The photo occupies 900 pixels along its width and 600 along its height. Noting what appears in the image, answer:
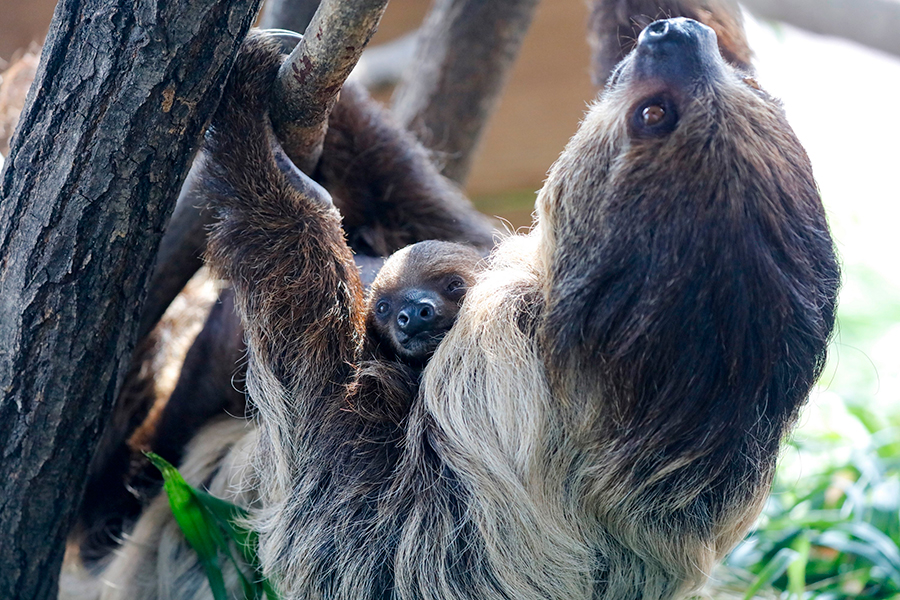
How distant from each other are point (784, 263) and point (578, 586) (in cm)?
95

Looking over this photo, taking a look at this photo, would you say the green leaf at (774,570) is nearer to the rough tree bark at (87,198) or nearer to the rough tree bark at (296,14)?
the rough tree bark at (87,198)

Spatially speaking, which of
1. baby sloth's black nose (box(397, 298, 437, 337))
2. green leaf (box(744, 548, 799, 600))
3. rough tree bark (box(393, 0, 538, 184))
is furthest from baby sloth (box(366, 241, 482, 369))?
green leaf (box(744, 548, 799, 600))

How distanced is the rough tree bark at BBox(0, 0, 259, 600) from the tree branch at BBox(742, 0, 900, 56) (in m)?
1.48

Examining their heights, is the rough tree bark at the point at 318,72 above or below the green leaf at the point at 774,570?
above

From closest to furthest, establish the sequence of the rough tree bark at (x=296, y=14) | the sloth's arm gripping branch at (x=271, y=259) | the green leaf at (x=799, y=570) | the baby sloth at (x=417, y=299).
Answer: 1. the sloth's arm gripping branch at (x=271, y=259)
2. the baby sloth at (x=417, y=299)
3. the green leaf at (x=799, y=570)
4. the rough tree bark at (x=296, y=14)

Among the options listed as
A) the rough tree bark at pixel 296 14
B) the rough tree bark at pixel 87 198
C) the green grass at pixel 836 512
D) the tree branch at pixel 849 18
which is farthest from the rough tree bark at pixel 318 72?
the green grass at pixel 836 512

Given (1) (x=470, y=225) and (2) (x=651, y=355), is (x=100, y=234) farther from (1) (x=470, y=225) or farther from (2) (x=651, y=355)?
(1) (x=470, y=225)

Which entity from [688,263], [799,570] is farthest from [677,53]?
[799,570]

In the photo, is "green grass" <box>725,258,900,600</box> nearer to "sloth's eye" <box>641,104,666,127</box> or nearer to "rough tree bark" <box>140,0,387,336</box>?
"sloth's eye" <box>641,104,666,127</box>

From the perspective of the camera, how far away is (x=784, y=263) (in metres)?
1.72

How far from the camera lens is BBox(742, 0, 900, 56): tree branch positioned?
212 cm

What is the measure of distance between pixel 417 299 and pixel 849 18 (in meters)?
1.47

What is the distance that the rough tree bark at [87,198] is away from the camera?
1.73 m

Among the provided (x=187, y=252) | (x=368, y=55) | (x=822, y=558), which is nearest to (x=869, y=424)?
(x=822, y=558)
